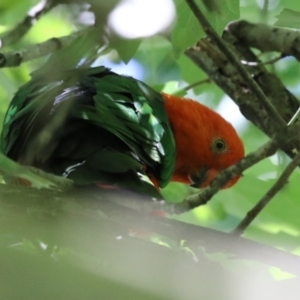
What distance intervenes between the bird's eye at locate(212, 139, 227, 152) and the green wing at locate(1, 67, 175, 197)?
41cm

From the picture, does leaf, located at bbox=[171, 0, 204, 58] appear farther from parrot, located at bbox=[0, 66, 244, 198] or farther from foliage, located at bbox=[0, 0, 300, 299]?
parrot, located at bbox=[0, 66, 244, 198]

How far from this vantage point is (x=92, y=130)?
0.79 metres

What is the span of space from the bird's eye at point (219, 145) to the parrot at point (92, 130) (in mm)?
310

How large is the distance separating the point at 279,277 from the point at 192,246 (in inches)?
3.7

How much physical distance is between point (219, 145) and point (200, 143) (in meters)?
0.05

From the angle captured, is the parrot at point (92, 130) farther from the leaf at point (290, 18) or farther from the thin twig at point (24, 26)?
the leaf at point (290, 18)

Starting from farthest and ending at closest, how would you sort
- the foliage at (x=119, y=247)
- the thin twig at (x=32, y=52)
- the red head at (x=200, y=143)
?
1. the red head at (x=200, y=143)
2. the thin twig at (x=32, y=52)
3. the foliage at (x=119, y=247)

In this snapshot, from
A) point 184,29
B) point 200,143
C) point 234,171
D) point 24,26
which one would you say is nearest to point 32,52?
point 24,26

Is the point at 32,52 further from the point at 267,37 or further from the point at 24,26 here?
the point at 267,37

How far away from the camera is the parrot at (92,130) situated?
666mm

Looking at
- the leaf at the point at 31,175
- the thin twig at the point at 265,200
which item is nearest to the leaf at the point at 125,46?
the leaf at the point at 31,175

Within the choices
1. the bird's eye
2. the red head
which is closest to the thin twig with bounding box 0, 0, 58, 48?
the red head

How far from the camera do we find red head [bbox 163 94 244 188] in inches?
50.9

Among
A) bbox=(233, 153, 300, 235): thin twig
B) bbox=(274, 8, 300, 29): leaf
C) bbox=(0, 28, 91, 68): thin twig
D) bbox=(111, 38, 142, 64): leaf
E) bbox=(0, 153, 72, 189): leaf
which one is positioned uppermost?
bbox=(0, 28, 91, 68): thin twig
